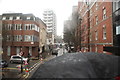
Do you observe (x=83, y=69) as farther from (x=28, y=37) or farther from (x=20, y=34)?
(x=20, y=34)

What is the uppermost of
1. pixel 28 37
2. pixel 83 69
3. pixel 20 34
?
pixel 20 34

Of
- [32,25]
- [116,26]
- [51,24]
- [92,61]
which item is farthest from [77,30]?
[51,24]

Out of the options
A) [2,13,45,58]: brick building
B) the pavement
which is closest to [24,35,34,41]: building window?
[2,13,45,58]: brick building

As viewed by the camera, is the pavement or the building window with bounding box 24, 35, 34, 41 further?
the building window with bounding box 24, 35, 34, 41

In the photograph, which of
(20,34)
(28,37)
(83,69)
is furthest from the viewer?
(20,34)

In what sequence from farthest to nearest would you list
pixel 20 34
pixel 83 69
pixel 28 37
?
pixel 20 34
pixel 28 37
pixel 83 69

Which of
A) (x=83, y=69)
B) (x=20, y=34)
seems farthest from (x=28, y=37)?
(x=83, y=69)

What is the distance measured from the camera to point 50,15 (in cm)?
9838

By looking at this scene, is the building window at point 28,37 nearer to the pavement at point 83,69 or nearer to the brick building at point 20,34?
the brick building at point 20,34

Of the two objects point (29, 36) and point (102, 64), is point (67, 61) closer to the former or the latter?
point (102, 64)

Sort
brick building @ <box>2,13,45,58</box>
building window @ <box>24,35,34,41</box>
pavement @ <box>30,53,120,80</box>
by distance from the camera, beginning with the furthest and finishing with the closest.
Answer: brick building @ <box>2,13,45,58</box>, building window @ <box>24,35,34,41</box>, pavement @ <box>30,53,120,80</box>

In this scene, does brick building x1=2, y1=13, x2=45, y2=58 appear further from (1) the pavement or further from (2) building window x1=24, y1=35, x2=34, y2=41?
(1) the pavement

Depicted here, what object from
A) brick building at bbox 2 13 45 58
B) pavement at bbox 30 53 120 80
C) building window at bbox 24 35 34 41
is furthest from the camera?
brick building at bbox 2 13 45 58

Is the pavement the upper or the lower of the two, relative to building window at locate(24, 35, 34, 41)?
lower
